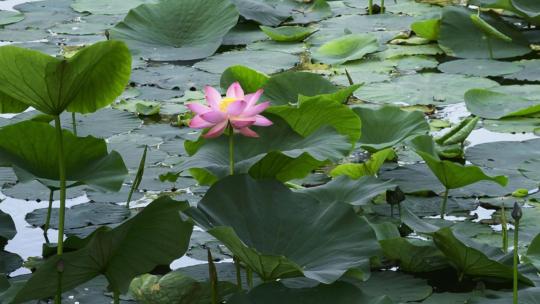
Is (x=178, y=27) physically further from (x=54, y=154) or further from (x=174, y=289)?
(x=174, y=289)

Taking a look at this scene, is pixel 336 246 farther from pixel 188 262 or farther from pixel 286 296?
pixel 188 262

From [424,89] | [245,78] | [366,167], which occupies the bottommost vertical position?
[424,89]

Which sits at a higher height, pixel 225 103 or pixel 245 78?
pixel 225 103

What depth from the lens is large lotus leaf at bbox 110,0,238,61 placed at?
3.86 metres

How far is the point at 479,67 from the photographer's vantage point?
3623mm

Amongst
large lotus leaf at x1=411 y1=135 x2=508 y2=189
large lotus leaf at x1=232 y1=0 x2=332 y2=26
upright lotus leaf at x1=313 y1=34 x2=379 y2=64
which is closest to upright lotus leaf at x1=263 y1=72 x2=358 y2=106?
large lotus leaf at x1=411 y1=135 x2=508 y2=189

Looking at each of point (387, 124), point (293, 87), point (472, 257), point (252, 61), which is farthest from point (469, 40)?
point (472, 257)

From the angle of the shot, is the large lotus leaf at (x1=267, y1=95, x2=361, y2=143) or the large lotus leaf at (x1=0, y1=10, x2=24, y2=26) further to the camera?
the large lotus leaf at (x1=0, y1=10, x2=24, y2=26)

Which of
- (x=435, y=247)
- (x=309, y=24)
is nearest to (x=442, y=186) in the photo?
(x=435, y=247)

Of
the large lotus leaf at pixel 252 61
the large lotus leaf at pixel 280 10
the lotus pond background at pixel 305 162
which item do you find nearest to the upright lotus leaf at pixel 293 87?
the lotus pond background at pixel 305 162

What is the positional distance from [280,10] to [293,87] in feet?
5.02

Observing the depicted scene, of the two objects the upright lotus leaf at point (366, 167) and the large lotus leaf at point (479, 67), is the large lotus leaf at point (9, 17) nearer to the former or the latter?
the large lotus leaf at point (479, 67)

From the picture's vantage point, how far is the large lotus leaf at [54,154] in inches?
85.7

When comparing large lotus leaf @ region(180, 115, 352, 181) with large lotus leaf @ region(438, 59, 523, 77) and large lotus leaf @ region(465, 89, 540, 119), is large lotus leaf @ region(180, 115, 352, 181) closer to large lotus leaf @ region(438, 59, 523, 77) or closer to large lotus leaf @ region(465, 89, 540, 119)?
large lotus leaf @ region(465, 89, 540, 119)
